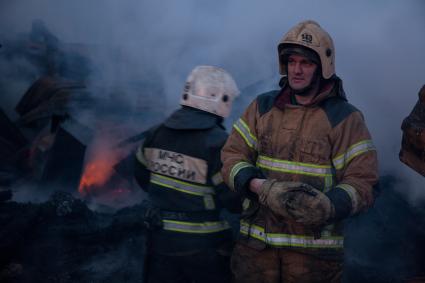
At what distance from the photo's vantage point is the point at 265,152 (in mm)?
2758

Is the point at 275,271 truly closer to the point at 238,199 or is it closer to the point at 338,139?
the point at 238,199

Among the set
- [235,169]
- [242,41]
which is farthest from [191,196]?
[242,41]

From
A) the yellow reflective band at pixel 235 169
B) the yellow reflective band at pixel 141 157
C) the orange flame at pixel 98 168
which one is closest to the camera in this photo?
the yellow reflective band at pixel 235 169

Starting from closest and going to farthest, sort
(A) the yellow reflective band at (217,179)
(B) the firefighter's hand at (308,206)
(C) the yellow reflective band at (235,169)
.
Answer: (B) the firefighter's hand at (308,206) → (C) the yellow reflective band at (235,169) → (A) the yellow reflective band at (217,179)

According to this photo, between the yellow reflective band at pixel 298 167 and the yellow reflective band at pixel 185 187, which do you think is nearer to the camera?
the yellow reflective band at pixel 298 167

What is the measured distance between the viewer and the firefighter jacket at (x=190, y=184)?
3.02 metres

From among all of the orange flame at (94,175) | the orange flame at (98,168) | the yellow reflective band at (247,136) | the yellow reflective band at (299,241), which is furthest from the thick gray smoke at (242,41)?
the yellow reflective band at (247,136)

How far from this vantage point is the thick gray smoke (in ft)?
17.5

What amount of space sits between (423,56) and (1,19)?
44.3 ft

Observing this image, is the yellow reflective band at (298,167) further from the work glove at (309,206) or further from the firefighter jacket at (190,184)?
the firefighter jacket at (190,184)

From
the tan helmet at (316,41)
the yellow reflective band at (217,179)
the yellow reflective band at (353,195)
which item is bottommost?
the yellow reflective band at (217,179)

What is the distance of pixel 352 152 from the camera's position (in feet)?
8.16

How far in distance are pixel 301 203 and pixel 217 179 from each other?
904mm

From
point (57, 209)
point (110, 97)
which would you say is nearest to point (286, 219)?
point (57, 209)
